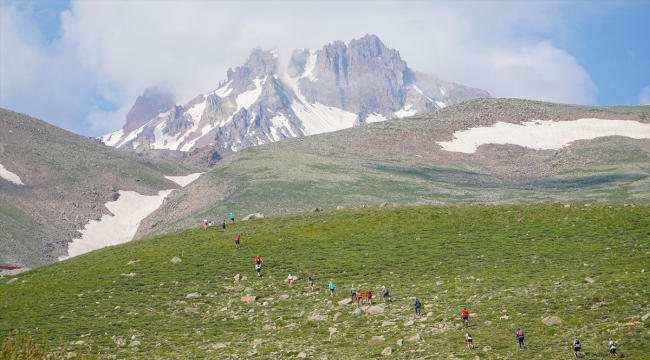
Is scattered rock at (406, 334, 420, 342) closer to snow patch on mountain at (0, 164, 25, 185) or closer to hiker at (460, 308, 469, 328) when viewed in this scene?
hiker at (460, 308, 469, 328)

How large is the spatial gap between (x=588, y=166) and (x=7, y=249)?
4729 inches

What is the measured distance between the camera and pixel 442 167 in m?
160

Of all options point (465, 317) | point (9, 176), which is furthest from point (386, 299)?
point (9, 176)

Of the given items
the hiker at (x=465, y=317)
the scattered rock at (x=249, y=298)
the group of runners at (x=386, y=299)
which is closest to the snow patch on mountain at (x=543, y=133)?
the group of runners at (x=386, y=299)

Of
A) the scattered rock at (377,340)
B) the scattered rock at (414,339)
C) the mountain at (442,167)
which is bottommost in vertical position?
the scattered rock at (377,340)

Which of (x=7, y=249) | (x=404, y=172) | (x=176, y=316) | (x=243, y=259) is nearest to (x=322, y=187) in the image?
(x=404, y=172)

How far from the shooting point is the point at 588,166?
156250 millimetres

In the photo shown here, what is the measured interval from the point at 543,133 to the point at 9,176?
136 meters

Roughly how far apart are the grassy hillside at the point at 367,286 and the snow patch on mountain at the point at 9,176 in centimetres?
12007

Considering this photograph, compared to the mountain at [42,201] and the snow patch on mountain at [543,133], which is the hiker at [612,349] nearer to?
the mountain at [42,201]

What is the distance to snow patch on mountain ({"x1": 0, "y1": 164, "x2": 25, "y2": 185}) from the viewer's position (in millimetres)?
177750

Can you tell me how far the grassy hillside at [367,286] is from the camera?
36969 mm

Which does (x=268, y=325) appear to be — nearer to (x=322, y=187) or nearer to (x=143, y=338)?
(x=143, y=338)

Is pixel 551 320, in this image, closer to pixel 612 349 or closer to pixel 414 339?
pixel 612 349
